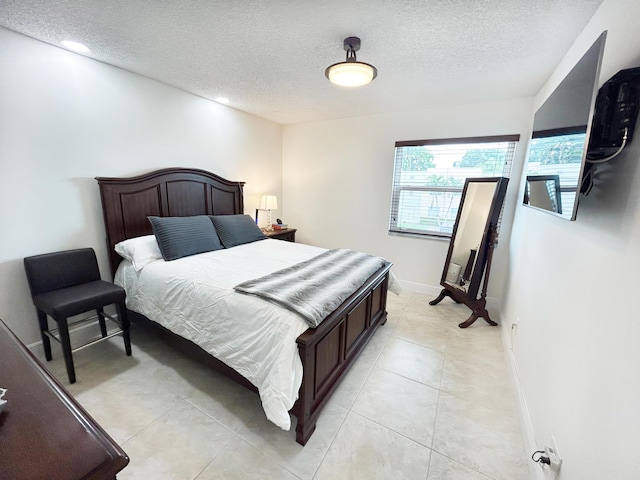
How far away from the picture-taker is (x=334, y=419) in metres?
1.66

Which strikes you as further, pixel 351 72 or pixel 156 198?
pixel 156 198

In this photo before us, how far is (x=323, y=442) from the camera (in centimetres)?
151

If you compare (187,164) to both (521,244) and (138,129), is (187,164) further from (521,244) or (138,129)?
(521,244)

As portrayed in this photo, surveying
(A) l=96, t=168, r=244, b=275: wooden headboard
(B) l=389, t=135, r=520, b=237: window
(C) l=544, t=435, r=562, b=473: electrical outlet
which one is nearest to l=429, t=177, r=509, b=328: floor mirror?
(B) l=389, t=135, r=520, b=237: window

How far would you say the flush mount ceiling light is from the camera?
1705 mm

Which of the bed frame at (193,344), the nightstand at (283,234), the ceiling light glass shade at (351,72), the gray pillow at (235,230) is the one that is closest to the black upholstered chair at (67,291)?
the bed frame at (193,344)

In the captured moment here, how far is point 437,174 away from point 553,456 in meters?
2.87

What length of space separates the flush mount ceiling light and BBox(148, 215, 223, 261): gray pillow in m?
1.88

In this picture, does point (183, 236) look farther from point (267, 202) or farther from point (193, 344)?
point (267, 202)

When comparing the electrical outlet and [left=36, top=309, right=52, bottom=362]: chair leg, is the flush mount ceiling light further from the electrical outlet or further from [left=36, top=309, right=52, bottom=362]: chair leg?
[left=36, top=309, right=52, bottom=362]: chair leg

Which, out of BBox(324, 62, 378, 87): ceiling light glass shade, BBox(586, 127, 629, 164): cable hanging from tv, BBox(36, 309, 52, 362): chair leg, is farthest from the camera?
BBox(36, 309, 52, 362): chair leg

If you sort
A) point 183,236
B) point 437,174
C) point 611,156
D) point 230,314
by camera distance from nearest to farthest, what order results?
point 611,156 < point 230,314 < point 183,236 < point 437,174

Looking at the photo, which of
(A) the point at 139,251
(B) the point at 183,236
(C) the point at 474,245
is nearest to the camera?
(A) the point at 139,251

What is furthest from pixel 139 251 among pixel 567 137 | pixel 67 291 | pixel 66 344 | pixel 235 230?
pixel 567 137
